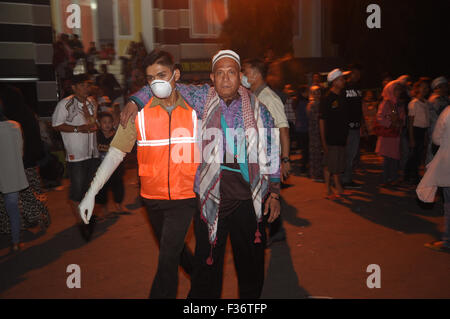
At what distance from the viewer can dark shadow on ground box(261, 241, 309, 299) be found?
165 inches

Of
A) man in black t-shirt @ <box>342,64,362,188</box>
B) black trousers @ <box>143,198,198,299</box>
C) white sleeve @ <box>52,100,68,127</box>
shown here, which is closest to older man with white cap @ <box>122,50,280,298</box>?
black trousers @ <box>143,198,198,299</box>

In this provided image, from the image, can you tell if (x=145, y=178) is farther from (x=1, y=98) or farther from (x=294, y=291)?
(x=1, y=98)

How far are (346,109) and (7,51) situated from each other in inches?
392

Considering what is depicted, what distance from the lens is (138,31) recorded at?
22.5 meters

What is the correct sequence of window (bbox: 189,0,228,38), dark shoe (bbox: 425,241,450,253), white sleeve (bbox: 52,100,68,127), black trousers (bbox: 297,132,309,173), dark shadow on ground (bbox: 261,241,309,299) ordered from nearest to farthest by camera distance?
1. dark shadow on ground (bbox: 261,241,309,299)
2. dark shoe (bbox: 425,241,450,253)
3. white sleeve (bbox: 52,100,68,127)
4. black trousers (bbox: 297,132,309,173)
5. window (bbox: 189,0,228,38)

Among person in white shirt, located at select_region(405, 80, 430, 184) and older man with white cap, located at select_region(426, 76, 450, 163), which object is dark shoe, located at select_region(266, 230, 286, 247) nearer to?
person in white shirt, located at select_region(405, 80, 430, 184)

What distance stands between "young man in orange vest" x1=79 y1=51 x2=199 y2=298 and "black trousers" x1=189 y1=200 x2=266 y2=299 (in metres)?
0.17

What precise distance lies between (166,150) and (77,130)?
10.2 ft

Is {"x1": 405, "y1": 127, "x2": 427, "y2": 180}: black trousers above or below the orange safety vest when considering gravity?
below

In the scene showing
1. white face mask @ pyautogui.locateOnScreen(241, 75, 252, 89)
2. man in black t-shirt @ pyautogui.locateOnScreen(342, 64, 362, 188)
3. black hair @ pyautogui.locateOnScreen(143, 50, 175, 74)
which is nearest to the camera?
black hair @ pyautogui.locateOnScreen(143, 50, 175, 74)

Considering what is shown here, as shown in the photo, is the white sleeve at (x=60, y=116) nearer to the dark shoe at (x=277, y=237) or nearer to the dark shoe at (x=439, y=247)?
the dark shoe at (x=277, y=237)

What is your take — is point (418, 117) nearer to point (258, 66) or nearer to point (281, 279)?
point (258, 66)

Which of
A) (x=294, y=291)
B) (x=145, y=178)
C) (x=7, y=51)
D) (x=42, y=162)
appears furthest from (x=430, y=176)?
(x=7, y=51)
